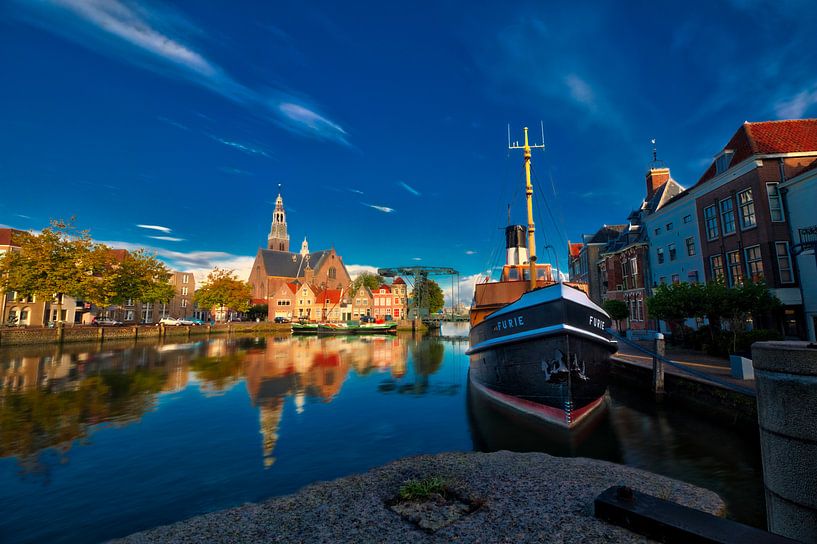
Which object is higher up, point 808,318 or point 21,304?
point 21,304

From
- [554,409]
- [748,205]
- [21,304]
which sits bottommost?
[554,409]

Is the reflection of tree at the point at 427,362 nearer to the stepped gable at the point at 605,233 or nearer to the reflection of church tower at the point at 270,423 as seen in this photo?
the reflection of church tower at the point at 270,423

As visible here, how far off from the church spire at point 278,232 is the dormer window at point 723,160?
119 m

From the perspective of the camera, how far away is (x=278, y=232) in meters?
125

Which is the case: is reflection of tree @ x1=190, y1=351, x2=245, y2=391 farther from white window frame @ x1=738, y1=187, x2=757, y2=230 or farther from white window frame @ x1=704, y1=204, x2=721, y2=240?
white window frame @ x1=704, y1=204, x2=721, y2=240

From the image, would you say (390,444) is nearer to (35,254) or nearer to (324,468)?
(324,468)

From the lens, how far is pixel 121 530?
6016 millimetres

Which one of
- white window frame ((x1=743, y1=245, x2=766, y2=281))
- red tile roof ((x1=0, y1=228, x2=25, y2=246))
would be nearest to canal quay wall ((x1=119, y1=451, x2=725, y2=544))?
white window frame ((x1=743, y1=245, x2=766, y2=281))

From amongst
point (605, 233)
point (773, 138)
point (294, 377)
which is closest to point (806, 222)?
point (773, 138)

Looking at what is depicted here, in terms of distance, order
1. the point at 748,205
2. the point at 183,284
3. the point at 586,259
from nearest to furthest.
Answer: the point at 748,205 < the point at 586,259 < the point at 183,284

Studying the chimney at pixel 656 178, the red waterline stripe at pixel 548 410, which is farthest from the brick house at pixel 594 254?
the red waterline stripe at pixel 548 410

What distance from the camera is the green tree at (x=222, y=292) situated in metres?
69.6

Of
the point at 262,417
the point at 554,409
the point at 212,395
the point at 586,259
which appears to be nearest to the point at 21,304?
the point at 212,395

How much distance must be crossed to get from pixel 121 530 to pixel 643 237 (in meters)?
37.6
